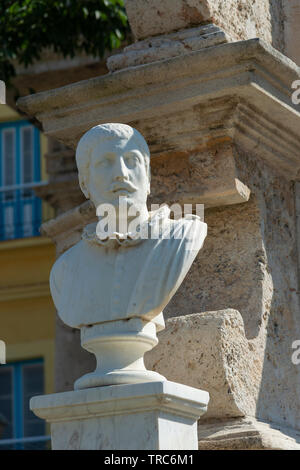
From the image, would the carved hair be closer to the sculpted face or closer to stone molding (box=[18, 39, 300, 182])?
the sculpted face

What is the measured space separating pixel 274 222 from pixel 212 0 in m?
0.96

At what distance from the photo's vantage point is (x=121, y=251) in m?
5.08

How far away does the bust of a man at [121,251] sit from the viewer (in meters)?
4.93

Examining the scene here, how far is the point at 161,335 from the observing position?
221 inches

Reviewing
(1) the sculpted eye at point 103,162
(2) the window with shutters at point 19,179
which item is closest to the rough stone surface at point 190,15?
(1) the sculpted eye at point 103,162

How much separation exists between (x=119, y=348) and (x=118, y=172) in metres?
0.63

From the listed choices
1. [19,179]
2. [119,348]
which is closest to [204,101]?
[119,348]

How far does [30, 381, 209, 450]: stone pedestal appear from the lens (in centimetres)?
468

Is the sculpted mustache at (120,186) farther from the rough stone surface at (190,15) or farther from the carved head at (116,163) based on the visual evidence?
the rough stone surface at (190,15)

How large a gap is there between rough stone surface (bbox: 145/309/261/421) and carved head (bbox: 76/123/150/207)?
643mm

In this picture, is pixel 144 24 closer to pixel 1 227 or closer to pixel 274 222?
pixel 274 222

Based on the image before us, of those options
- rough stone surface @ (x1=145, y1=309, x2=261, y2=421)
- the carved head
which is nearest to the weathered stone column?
rough stone surface @ (x1=145, y1=309, x2=261, y2=421)

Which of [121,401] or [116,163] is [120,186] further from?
[121,401]

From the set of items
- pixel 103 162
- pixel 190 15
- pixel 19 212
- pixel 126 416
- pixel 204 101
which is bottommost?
pixel 126 416
